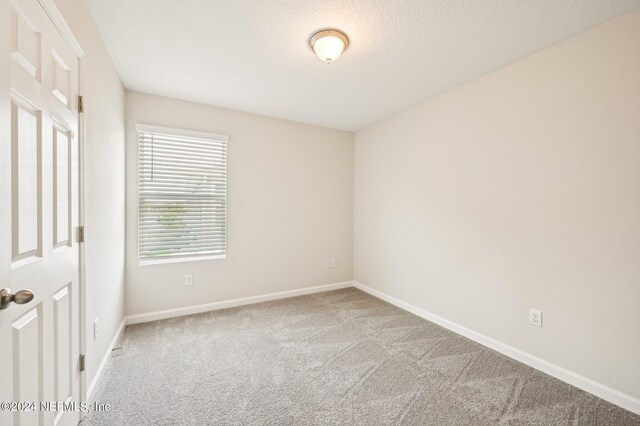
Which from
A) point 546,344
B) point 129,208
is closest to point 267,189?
point 129,208

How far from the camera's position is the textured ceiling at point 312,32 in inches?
67.7

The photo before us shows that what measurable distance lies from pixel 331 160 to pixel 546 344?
126 inches

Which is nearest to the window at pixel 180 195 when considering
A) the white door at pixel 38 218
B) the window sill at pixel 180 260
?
the window sill at pixel 180 260

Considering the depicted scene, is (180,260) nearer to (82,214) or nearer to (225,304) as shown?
(225,304)

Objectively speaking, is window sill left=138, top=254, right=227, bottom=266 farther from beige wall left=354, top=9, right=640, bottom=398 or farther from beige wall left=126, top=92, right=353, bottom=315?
beige wall left=354, top=9, right=640, bottom=398

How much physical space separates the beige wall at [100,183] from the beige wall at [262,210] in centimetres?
31

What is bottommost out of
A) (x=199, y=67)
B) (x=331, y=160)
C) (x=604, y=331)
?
(x=604, y=331)

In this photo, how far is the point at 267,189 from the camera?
12.0 feet

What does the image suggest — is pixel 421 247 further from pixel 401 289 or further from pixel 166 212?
pixel 166 212

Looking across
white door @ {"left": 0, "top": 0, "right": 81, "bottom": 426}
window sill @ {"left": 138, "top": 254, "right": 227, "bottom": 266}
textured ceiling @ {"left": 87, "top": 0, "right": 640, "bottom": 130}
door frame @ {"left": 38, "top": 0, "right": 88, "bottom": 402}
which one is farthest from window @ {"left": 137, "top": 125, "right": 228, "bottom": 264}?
white door @ {"left": 0, "top": 0, "right": 81, "bottom": 426}

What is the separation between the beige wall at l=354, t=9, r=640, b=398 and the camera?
1.77 meters

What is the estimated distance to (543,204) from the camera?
2.14 meters

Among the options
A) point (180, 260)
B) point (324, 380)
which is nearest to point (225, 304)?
point (180, 260)

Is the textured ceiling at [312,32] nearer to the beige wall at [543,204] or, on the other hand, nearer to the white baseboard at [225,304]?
the beige wall at [543,204]
